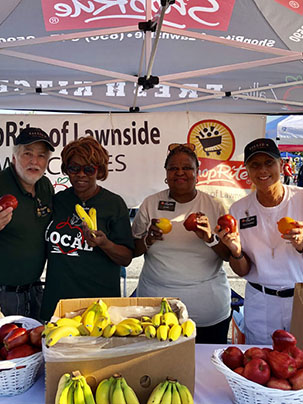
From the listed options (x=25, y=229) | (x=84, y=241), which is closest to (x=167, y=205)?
(x=84, y=241)

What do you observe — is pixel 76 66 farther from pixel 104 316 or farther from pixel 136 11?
pixel 104 316

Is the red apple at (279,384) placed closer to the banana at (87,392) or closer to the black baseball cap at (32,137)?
the banana at (87,392)

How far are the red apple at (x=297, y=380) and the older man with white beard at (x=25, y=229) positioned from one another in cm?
183

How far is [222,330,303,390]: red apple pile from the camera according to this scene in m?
1.29

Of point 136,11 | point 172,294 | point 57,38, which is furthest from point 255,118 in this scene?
point 172,294

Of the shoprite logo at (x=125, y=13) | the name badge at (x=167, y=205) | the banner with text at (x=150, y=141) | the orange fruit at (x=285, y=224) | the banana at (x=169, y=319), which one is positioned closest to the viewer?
the banana at (x=169, y=319)

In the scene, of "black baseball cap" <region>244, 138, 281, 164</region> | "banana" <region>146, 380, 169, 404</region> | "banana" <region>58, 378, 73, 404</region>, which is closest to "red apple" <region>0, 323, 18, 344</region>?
"banana" <region>58, 378, 73, 404</region>

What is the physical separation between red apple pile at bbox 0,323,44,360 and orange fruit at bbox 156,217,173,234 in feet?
3.69

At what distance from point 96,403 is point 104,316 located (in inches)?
12.5

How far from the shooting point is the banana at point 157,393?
1.27 m

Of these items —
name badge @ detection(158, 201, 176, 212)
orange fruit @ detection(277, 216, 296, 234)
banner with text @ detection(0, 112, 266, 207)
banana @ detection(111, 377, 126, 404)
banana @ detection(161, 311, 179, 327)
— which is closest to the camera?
banana @ detection(111, 377, 126, 404)

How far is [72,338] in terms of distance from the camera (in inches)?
52.1

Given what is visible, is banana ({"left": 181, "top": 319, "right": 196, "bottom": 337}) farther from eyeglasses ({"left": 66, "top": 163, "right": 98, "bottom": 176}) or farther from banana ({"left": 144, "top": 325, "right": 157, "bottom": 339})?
eyeglasses ({"left": 66, "top": 163, "right": 98, "bottom": 176})

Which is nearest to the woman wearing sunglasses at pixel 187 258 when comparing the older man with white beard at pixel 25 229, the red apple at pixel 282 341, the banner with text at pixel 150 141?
the older man with white beard at pixel 25 229
